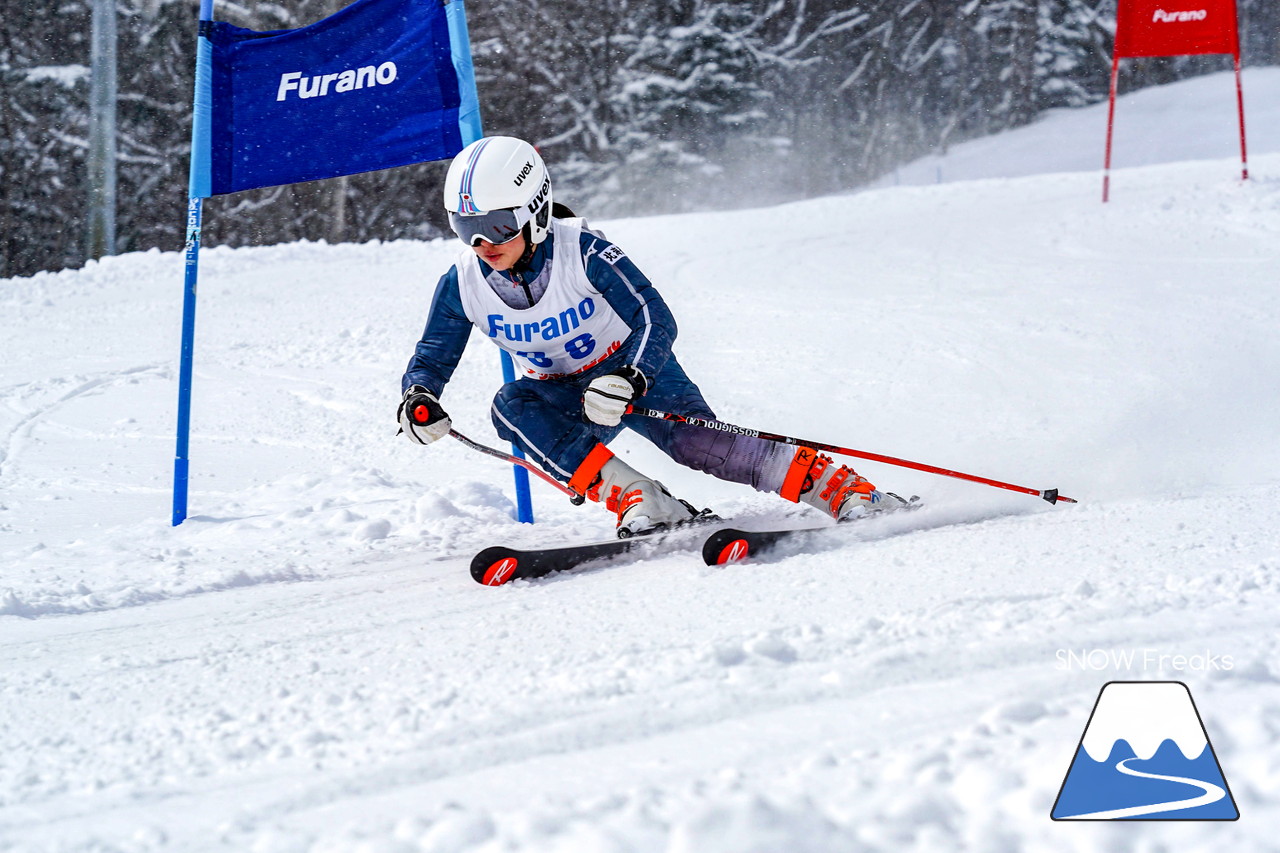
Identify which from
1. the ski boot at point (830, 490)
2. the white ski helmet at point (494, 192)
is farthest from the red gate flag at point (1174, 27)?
the white ski helmet at point (494, 192)

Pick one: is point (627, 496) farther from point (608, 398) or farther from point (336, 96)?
point (336, 96)

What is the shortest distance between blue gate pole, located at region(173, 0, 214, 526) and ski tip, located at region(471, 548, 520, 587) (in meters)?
1.83

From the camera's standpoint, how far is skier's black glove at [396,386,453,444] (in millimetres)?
3727

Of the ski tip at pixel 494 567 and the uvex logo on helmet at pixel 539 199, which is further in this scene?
the uvex logo on helmet at pixel 539 199

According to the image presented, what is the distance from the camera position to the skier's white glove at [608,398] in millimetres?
3543

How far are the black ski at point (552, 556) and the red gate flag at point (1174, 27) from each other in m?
8.76

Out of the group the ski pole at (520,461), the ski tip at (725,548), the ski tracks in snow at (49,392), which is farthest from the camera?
the ski tracks in snow at (49,392)

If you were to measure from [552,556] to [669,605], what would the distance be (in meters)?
0.70

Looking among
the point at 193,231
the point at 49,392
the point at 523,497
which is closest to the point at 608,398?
the point at 523,497

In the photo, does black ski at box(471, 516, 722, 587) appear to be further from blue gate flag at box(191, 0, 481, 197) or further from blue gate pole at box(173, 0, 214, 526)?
blue gate flag at box(191, 0, 481, 197)

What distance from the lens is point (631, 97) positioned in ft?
73.8

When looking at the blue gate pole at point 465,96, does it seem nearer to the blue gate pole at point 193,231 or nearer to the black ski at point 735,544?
the blue gate pole at point 193,231

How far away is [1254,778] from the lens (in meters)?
1.69

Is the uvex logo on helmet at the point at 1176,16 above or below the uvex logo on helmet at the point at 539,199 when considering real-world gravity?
above
